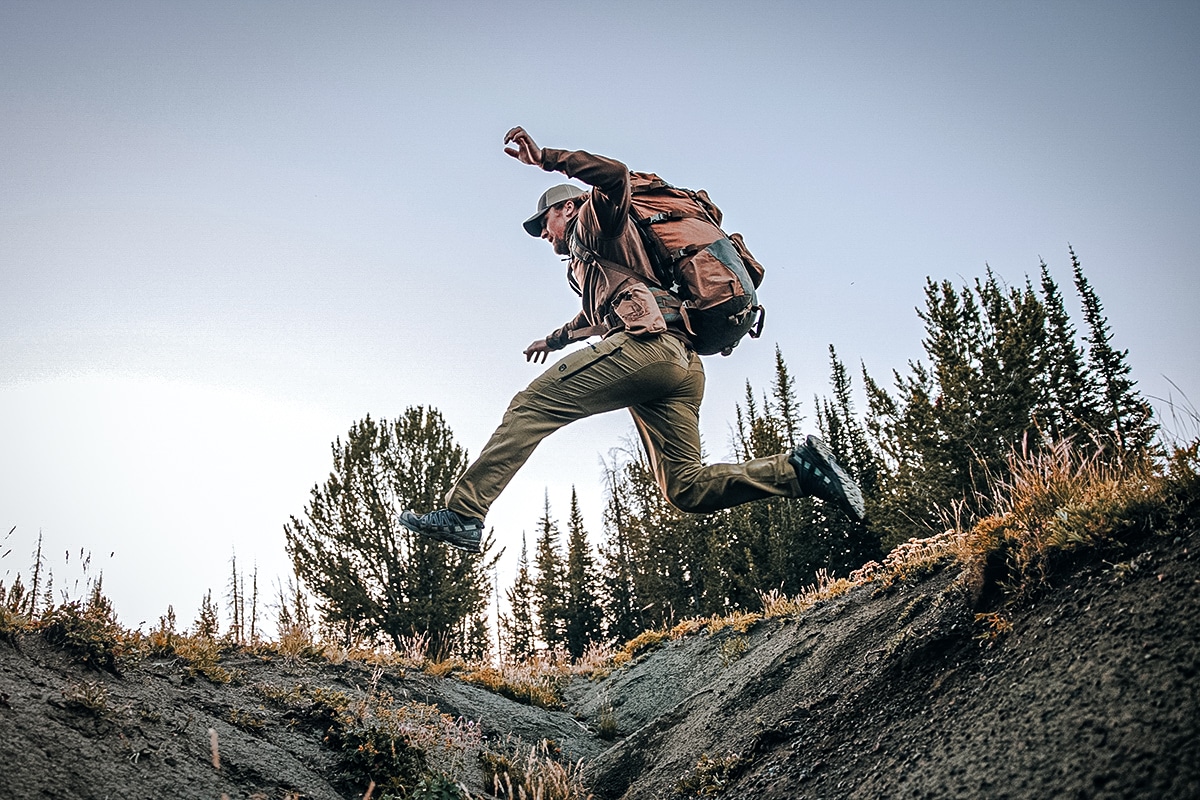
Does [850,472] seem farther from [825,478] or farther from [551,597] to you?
[825,478]

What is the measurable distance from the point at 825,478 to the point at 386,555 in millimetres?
15077

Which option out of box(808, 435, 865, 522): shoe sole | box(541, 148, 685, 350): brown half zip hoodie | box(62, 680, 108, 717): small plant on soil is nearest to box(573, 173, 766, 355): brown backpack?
box(541, 148, 685, 350): brown half zip hoodie

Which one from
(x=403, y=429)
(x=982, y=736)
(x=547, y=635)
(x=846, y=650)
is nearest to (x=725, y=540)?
(x=547, y=635)

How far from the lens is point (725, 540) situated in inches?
1155

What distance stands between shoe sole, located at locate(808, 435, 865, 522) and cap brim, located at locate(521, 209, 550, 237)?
2098mm

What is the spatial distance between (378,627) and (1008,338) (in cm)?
1774

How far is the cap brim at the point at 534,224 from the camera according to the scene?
4.77 metres

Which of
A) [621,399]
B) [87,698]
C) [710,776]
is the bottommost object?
[710,776]

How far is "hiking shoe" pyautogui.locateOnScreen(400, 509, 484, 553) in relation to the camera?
3.81 metres

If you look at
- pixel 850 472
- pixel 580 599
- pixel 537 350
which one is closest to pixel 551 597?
pixel 580 599

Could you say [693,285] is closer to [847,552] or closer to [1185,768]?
[1185,768]

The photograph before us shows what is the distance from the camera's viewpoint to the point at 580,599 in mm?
32500

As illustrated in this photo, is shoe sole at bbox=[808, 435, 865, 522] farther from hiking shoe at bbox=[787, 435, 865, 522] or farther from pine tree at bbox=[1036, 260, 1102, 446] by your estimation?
pine tree at bbox=[1036, 260, 1102, 446]

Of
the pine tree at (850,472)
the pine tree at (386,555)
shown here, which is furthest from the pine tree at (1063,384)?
the pine tree at (386,555)
